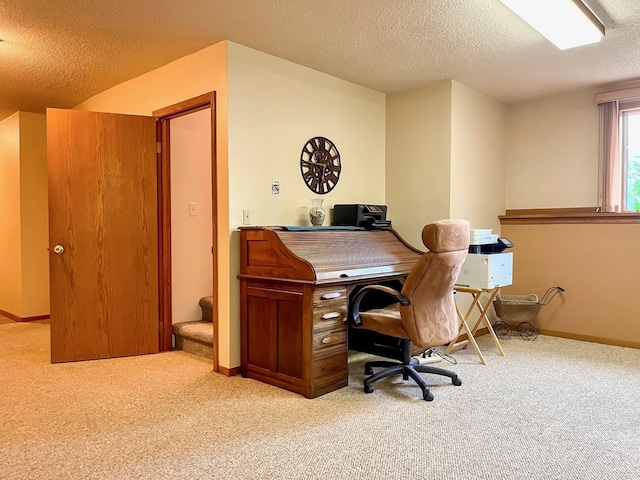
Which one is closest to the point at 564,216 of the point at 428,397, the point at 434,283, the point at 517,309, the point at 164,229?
the point at 517,309

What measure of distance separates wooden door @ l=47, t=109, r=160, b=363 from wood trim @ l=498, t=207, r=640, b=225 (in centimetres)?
369

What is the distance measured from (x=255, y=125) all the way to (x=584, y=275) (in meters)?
3.50

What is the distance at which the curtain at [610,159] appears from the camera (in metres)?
4.33

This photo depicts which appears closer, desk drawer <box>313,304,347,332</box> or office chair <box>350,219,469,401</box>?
office chair <box>350,219,469,401</box>

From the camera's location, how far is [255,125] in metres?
3.52

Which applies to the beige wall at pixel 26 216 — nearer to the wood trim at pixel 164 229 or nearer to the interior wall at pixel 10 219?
the interior wall at pixel 10 219

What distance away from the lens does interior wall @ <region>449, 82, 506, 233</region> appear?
434 cm

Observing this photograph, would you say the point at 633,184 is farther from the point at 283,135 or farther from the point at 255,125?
the point at 255,125

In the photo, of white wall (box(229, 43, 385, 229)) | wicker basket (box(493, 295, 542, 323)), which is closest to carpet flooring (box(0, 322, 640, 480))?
wicker basket (box(493, 295, 542, 323))

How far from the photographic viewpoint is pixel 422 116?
446cm

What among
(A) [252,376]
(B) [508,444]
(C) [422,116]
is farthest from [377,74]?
(B) [508,444]

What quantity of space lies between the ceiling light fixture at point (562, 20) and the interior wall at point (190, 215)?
2.73m

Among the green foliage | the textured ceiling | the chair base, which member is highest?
the textured ceiling

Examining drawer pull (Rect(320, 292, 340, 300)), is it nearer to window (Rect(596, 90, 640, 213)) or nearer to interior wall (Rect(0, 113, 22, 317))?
window (Rect(596, 90, 640, 213))
